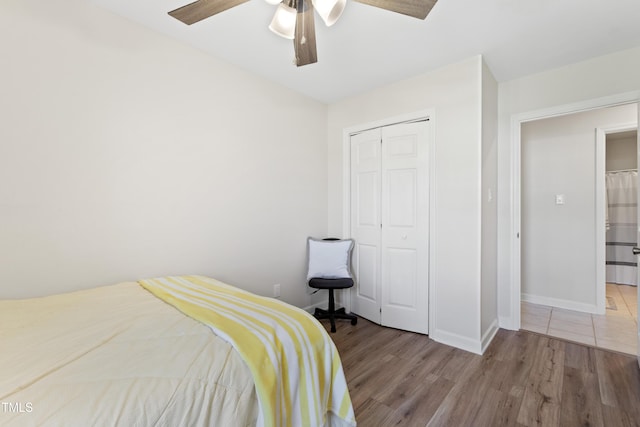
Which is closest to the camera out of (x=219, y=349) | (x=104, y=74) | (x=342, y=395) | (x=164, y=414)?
(x=164, y=414)

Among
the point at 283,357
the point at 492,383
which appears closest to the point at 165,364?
the point at 283,357

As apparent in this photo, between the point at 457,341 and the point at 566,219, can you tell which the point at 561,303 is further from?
the point at 457,341

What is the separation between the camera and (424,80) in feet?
8.55

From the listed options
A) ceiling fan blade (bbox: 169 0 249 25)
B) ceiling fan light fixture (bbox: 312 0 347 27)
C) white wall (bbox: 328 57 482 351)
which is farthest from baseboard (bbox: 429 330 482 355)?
ceiling fan blade (bbox: 169 0 249 25)

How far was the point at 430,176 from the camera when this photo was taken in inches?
102

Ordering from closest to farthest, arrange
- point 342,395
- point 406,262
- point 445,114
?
point 342,395 → point 445,114 → point 406,262

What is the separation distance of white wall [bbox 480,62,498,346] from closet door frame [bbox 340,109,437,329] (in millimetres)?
393

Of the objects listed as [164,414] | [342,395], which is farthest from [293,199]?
[164,414]

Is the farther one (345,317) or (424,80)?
(345,317)

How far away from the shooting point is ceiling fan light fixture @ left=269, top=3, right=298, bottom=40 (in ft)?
4.69

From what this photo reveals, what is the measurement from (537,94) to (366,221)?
1.97m

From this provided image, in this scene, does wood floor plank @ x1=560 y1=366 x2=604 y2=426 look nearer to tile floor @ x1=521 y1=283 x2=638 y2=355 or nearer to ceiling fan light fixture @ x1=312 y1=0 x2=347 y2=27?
tile floor @ x1=521 y1=283 x2=638 y2=355

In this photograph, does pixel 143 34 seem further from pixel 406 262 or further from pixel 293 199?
pixel 406 262

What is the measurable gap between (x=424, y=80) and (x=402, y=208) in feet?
3.92
